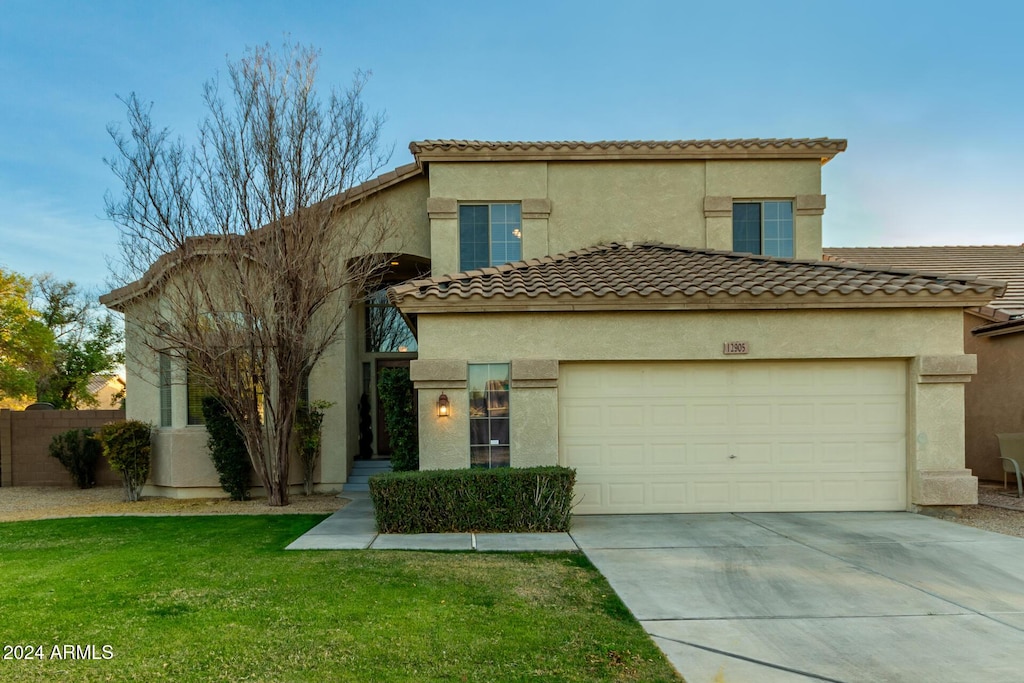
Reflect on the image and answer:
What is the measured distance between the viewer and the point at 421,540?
8383 millimetres

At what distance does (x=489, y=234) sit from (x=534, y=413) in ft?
16.7

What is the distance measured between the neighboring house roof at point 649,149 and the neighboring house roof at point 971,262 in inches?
113

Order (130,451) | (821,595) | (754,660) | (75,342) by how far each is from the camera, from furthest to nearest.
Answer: (75,342) → (130,451) → (821,595) → (754,660)

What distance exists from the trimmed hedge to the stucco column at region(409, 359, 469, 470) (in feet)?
2.90

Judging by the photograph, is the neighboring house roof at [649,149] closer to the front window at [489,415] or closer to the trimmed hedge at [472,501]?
the front window at [489,415]

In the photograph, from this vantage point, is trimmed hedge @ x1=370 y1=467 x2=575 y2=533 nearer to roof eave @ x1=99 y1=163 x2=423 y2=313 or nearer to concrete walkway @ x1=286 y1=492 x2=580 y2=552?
concrete walkway @ x1=286 y1=492 x2=580 y2=552

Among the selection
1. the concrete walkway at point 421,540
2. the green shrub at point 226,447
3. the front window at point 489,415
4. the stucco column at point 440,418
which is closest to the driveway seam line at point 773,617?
the concrete walkway at point 421,540

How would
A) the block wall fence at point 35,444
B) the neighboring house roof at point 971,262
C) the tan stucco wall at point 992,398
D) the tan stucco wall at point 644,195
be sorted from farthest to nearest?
the block wall fence at point 35,444
the neighboring house roof at point 971,262
the tan stucco wall at point 644,195
the tan stucco wall at point 992,398

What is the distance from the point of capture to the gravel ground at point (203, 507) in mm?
9938

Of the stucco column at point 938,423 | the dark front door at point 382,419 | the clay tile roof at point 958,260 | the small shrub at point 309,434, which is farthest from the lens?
the clay tile roof at point 958,260

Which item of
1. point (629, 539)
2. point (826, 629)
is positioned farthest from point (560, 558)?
point (826, 629)

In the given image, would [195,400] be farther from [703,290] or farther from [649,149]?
[649,149]

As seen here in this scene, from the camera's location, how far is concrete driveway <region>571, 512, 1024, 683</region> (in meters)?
4.54

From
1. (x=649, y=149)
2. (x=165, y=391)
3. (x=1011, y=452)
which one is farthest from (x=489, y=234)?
(x=1011, y=452)
